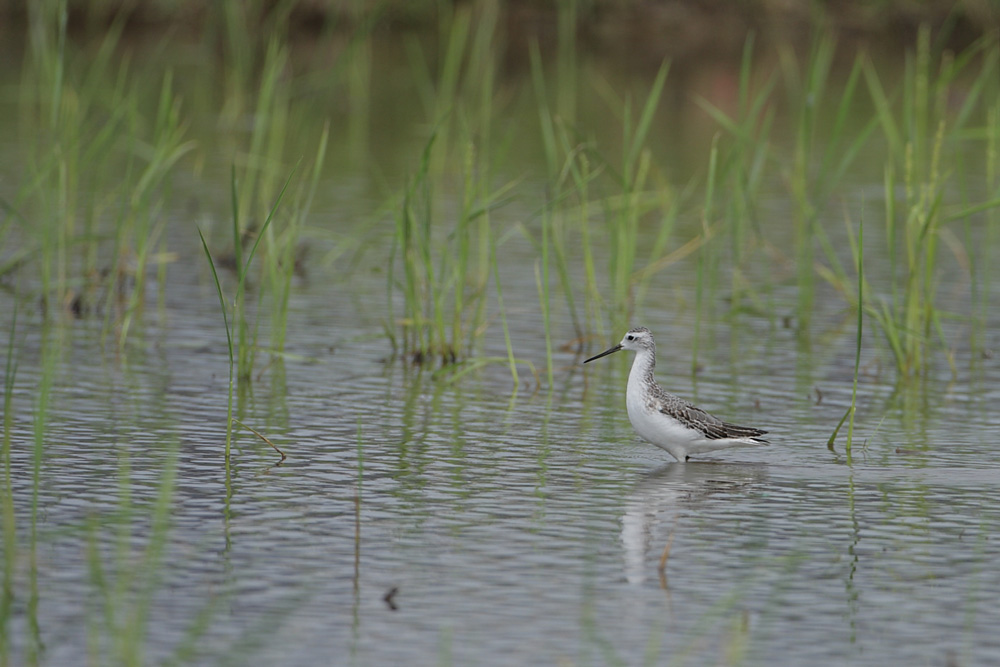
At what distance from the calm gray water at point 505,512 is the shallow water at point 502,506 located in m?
0.02

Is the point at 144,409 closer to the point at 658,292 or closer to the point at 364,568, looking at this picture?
the point at 364,568

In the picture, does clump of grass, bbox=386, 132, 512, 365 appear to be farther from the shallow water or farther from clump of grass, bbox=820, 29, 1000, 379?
clump of grass, bbox=820, 29, 1000, 379

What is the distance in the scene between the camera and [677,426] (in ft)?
30.2

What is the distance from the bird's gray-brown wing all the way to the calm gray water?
0.23 meters

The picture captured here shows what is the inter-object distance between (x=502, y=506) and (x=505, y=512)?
0.39ft

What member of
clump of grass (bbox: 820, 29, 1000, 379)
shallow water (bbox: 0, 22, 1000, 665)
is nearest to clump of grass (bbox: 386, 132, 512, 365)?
shallow water (bbox: 0, 22, 1000, 665)

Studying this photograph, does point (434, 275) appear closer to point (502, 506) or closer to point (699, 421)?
point (699, 421)

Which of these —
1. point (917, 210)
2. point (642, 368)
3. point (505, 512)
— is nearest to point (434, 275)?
point (642, 368)

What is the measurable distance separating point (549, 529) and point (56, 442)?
127 inches

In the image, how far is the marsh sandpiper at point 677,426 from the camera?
30.3 ft

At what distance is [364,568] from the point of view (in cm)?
709

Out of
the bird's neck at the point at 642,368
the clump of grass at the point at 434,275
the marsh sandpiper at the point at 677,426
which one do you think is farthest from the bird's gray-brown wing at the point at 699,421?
the clump of grass at the point at 434,275

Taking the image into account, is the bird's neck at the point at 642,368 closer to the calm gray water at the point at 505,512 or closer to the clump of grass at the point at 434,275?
the calm gray water at the point at 505,512

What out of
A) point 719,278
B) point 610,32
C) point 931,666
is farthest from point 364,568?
point 610,32
